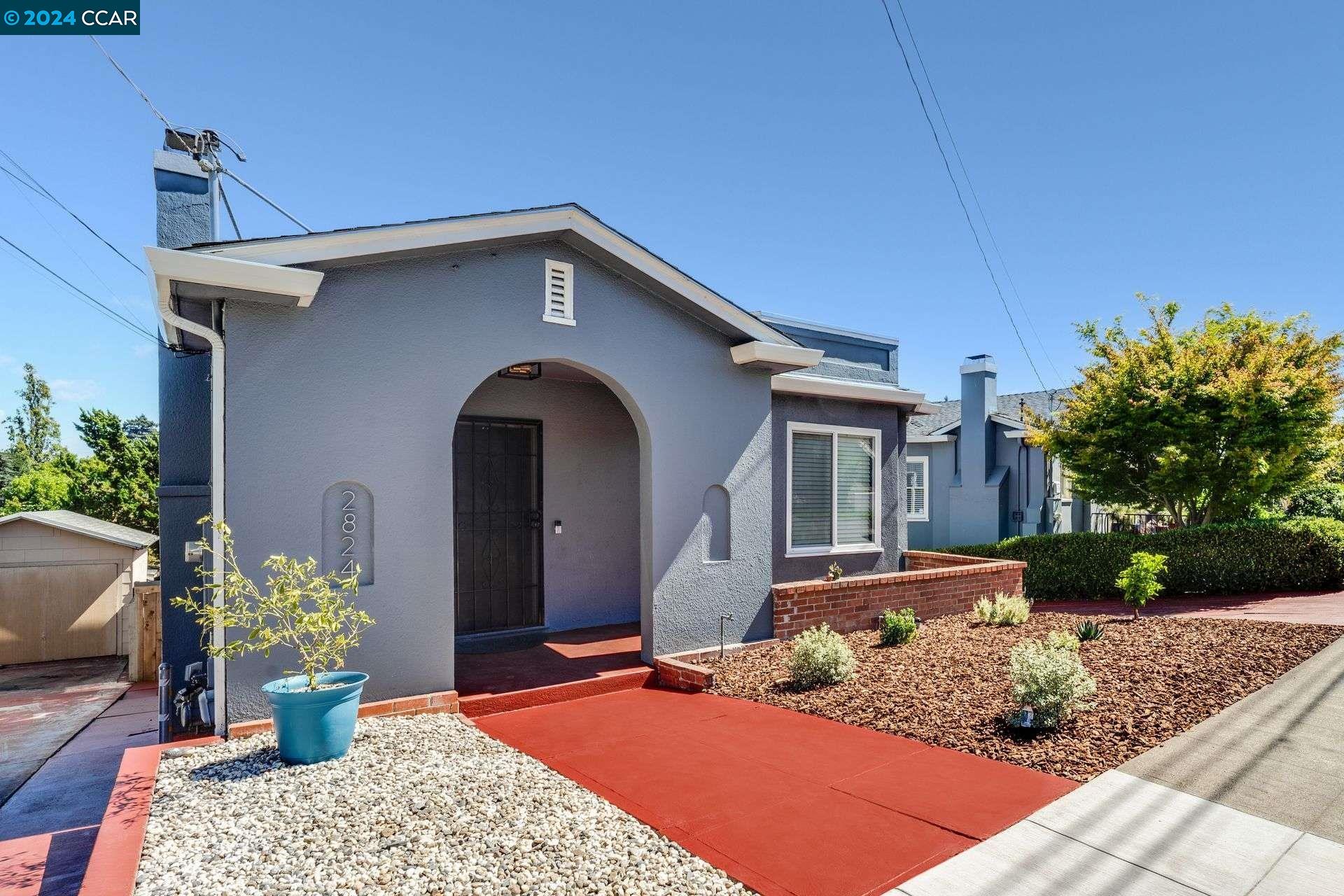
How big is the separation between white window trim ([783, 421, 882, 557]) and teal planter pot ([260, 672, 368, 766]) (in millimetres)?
5966

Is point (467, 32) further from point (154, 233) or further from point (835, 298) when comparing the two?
point (835, 298)

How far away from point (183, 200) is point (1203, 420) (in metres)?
15.7

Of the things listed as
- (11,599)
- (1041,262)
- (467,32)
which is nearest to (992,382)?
A: (1041,262)

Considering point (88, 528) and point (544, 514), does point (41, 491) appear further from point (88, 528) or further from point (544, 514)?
point (544, 514)

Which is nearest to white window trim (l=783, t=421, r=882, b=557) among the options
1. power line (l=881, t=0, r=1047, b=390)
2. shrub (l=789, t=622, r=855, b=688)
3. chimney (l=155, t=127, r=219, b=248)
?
shrub (l=789, t=622, r=855, b=688)

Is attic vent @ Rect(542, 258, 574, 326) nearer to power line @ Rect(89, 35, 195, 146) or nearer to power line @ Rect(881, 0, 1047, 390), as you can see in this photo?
power line @ Rect(89, 35, 195, 146)

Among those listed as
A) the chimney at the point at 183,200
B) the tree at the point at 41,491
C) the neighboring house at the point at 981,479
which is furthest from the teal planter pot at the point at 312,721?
the tree at the point at 41,491

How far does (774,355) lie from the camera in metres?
7.84

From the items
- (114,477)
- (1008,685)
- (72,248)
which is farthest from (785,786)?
(114,477)

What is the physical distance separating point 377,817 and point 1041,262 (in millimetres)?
20401

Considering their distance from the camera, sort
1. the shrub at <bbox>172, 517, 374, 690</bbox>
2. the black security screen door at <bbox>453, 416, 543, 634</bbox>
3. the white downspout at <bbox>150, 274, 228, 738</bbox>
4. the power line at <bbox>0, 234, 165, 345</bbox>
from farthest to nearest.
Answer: the power line at <bbox>0, 234, 165, 345</bbox> < the black security screen door at <bbox>453, 416, 543, 634</bbox> < the white downspout at <bbox>150, 274, 228, 738</bbox> < the shrub at <bbox>172, 517, 374, 690</bbox>

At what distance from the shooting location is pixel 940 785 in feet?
14.5

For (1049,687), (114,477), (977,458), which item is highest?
(977,458)

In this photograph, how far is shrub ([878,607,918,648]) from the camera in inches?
317
